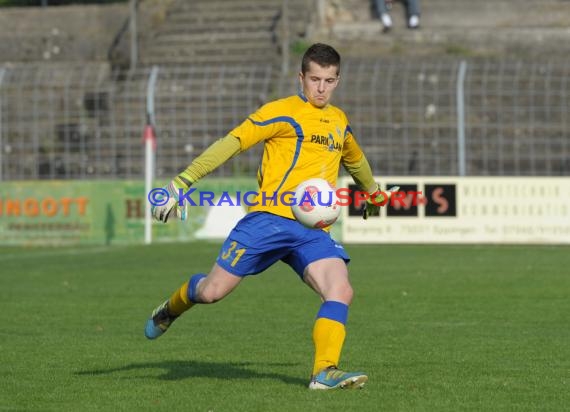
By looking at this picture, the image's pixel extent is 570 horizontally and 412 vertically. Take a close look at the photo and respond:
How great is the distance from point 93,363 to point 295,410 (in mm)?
2584

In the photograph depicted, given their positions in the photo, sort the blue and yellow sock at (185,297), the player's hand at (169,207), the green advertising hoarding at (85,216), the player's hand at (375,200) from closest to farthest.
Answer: the player's hand at (169,207), the blue and yellow sock at (185,297), the player's hand at (375,200), the green advertising hoarding at (85,216)

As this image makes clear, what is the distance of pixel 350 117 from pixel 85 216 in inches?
217

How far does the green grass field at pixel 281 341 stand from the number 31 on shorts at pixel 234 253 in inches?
29.6

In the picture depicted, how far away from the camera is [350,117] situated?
26.4 m

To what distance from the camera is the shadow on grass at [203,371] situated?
8472 mm

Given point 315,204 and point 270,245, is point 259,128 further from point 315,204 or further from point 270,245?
point 270,245

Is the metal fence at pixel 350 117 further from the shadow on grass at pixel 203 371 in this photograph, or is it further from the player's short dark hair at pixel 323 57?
the player's short dark hair at pixel 323 57

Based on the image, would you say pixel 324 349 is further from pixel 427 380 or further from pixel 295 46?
pixel 295 46

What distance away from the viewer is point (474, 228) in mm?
23312

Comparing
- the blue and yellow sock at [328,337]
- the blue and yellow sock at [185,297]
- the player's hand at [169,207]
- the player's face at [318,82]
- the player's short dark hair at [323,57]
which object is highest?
the player's short dark hair at [323,57]

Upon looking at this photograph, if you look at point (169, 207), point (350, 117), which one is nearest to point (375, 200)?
point (169, 207)

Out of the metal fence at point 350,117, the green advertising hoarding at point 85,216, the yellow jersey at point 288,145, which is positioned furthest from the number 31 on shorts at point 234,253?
the metal fence at point 350,117

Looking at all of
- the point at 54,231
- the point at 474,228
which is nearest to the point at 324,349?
A: the point at 474,228

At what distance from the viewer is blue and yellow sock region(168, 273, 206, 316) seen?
329 inches
